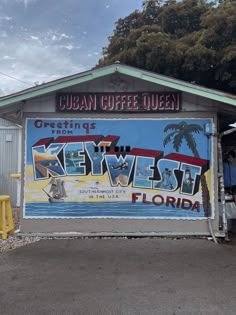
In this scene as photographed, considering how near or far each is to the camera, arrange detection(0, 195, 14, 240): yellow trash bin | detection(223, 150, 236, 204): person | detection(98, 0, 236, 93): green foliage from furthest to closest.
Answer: detection(98, 0, 236, 93): green foliage → detection(223, 150, 236, 204): person → detection(0, 195, 14, 240): yellow trash bin

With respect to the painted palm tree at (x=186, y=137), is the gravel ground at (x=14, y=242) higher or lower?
lower

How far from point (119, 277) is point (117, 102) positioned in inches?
157

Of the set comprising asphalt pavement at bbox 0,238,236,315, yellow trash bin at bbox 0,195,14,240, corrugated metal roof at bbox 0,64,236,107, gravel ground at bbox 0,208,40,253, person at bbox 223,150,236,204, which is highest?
corrugated metal roof at bbox 0,64,236,107

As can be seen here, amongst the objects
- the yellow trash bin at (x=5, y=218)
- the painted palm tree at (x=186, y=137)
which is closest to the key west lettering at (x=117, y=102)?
the painted palm tree at (x=186, y=137)

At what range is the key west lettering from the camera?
815 centimetres

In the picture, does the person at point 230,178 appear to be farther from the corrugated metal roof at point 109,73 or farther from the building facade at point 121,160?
the corrugated metal roof at point 109,73

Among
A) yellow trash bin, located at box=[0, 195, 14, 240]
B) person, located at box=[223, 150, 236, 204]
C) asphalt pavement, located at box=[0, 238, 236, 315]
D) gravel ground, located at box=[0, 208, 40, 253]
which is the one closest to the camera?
asphalt pavement, located at box=[0, 238, 236, 315]

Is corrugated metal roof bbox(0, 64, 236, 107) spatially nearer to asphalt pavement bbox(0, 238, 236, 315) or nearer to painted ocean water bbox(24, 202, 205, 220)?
painted ocean water bbox(24, 202, 205, 220)

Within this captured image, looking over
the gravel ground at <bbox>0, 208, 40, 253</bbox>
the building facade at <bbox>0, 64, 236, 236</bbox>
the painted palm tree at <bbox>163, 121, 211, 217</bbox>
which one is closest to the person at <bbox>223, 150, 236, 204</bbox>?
the building facade at <bbox>0, 64, 236, 236</bbox>

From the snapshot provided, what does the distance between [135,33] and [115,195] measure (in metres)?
9.84

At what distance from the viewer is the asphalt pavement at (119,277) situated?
460cm

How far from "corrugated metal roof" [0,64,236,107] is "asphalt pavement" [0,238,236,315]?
3.08 m

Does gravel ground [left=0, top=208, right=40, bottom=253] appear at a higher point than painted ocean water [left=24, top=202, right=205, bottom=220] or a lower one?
lower

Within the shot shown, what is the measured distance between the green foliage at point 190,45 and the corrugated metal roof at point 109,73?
20.5ft
